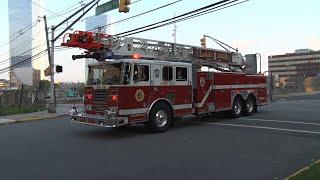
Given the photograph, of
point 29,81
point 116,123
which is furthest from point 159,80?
point 29,81

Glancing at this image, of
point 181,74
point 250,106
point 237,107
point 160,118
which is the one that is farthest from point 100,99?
point 250,106

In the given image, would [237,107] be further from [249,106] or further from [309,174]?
[309,174]

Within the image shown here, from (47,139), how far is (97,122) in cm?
173

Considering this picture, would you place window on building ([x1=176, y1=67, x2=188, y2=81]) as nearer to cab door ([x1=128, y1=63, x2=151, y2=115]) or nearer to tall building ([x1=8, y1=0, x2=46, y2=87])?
cab door ([x1=128, y1=63, x2=151, y2=115])

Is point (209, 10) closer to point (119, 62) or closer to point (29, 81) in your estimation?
point (119, 62)

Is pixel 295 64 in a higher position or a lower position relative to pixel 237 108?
higher

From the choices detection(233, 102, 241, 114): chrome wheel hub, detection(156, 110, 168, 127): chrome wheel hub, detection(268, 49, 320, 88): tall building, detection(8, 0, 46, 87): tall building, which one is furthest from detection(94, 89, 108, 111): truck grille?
detection(268, 49, 320, 88): tall building

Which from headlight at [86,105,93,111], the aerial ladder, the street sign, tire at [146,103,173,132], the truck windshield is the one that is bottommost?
tire at [146,103,173,132]

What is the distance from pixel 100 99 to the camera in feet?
51.6

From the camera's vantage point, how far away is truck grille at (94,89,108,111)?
51.0 ft

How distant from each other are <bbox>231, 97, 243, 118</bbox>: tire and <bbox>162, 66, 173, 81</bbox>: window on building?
184 inches

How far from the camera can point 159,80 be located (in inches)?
645

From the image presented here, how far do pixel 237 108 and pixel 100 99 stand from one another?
25.2 feet

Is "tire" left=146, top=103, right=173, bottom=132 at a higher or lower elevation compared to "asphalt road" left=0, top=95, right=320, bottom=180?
higher
